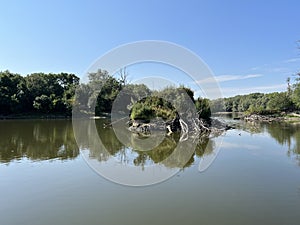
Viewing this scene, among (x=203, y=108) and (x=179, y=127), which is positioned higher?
(x=203, y=108)

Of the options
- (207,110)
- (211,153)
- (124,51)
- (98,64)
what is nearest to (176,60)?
(124,51)

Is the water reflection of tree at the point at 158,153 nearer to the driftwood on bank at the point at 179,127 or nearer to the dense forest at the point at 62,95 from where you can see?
the driftwood on bank at the point at 179,127

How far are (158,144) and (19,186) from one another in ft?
24.6

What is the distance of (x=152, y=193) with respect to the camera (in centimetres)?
562

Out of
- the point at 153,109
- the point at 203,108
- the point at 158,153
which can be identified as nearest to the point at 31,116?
the point at 153,109

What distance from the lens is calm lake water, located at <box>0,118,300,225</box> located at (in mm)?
4375

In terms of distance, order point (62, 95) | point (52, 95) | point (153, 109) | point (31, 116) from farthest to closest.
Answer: point (62, 95), point (52, 95), point (31, 116), point (153, 109)

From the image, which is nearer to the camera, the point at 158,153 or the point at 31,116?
the point at 158,153

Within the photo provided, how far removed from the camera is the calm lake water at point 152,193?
4.38 metres

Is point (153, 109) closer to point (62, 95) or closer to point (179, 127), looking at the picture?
point (179, 127)

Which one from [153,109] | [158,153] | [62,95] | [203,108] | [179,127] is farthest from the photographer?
[62,95]

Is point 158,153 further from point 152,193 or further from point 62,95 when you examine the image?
point 62,95

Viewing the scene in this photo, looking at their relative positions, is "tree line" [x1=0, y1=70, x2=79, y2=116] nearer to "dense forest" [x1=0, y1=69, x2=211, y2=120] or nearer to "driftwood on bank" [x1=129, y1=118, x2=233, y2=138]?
"dense forest" [x1=0, y1=69, x2=211, y2=120]

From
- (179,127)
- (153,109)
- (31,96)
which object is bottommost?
(179,127)
